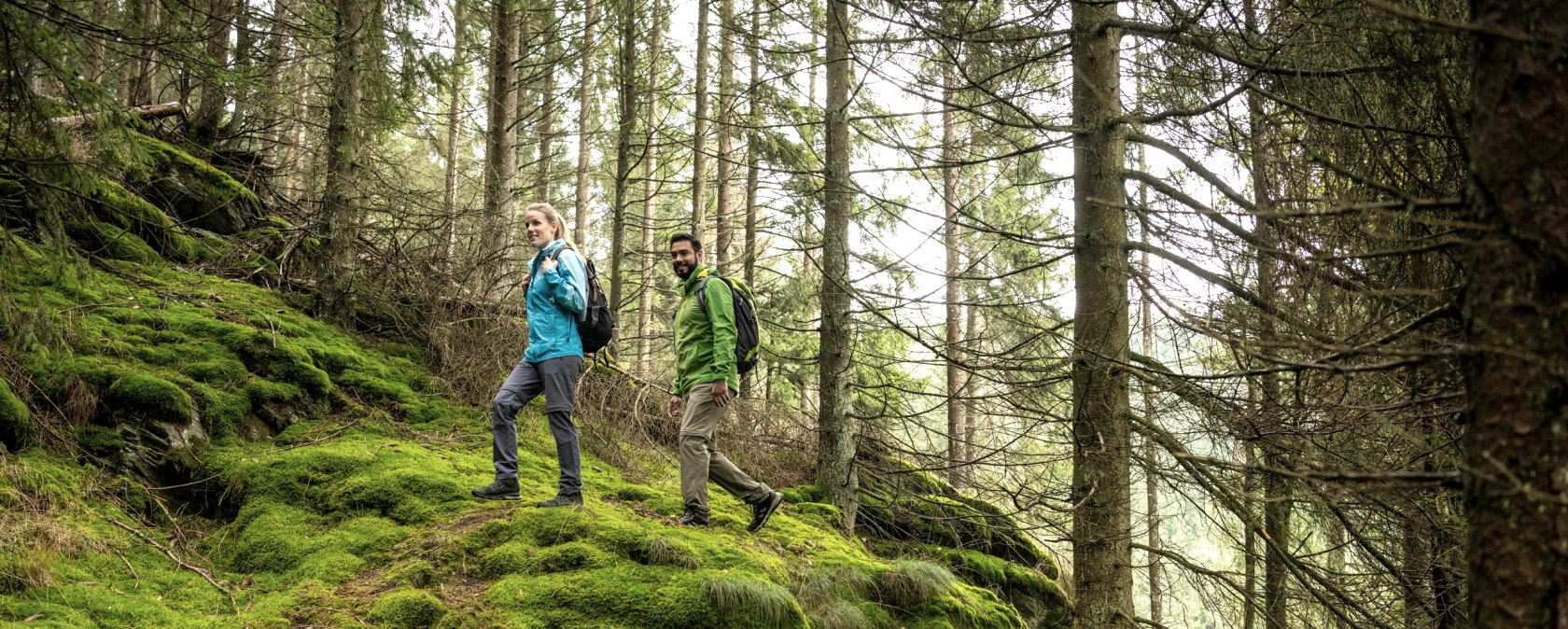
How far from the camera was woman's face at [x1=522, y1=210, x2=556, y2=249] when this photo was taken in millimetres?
5906

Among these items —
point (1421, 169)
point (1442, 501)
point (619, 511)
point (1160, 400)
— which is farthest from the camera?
point (619, 511)

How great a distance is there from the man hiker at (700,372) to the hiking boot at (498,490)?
1211 millimetres

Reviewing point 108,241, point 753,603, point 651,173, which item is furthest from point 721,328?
point 651,173

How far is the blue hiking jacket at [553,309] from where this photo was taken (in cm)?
573

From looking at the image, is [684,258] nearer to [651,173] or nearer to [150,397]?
[150,397]

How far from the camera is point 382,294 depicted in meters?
9.19

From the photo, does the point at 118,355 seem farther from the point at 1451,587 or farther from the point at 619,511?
Answer: the point at 1451,587

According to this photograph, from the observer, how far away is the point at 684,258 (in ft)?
19.7

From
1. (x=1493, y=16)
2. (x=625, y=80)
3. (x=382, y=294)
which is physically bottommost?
(x=382, y=294)

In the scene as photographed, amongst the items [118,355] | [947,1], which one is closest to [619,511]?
[118,355]

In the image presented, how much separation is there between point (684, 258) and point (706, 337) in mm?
589

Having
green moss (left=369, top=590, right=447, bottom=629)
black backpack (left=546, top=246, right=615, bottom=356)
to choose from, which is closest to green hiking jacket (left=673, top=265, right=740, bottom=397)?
black backpack (left=546, top=246, right=615, bottom=356)

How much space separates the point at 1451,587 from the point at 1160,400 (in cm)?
186

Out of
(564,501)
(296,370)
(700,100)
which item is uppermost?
(700,100)
